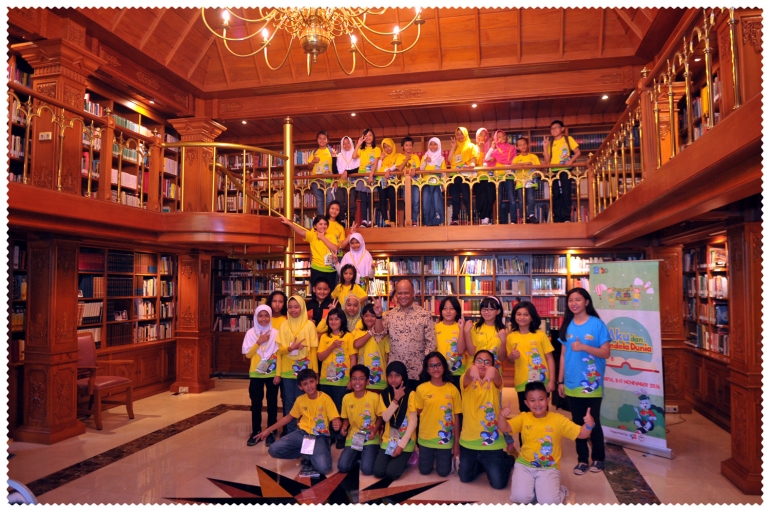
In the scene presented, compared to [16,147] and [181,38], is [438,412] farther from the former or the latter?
[181,38]

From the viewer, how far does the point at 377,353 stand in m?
4.68

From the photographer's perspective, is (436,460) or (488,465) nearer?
(488,465)

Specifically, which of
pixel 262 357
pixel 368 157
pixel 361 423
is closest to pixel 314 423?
pixel 361 423

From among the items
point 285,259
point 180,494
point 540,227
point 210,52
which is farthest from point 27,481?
point 210,52

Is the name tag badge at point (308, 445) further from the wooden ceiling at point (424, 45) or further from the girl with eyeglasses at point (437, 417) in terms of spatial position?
the wooden ceiling at point (424, 45)

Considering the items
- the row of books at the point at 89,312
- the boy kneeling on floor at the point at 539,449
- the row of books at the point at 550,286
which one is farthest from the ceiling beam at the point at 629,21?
the row of books at the point at 89,312

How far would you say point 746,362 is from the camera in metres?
3.99

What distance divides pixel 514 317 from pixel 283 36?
5.74 meters

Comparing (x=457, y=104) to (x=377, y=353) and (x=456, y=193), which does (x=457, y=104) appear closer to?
(x=456, y=193)

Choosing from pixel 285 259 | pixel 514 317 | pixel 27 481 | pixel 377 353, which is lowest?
pixel 27 481

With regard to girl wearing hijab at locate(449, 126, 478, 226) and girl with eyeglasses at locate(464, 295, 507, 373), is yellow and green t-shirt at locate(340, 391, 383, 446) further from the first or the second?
girl wearing hijab at locate(449, 126, 478, 226)

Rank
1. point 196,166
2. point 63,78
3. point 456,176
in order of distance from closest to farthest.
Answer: point 63,78
point 456,176
point 196,166

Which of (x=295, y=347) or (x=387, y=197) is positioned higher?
(x=387, y=197)

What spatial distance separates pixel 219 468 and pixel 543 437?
250 cm
